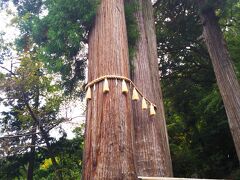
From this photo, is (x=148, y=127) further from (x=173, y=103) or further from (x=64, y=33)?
(x=173, y=103)

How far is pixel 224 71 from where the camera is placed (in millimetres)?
7062

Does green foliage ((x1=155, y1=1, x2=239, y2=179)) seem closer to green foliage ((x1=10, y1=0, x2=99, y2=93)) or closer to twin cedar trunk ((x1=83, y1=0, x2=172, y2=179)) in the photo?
twin cedar trunk ((x1=83, y1=0, x2=172, y2=179))

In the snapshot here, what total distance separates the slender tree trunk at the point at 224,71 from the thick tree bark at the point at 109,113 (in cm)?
433

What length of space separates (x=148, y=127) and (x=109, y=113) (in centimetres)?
95

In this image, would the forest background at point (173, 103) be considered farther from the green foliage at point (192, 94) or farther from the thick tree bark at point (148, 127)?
the thick tree bark at point (148, 127)

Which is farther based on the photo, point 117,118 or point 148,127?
point 148,127

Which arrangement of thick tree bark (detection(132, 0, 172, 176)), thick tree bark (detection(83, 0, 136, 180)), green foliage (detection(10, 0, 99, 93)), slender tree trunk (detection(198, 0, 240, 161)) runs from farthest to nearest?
1. slender tree trunk (detection(198, 0, 240, 161))
2. green foliage (detection(10, 0, 99, 93))
3. thick tree bark (detection(132, 0, 172, 176))
4. thick tree bark (detection(83, 0, 136, 180))

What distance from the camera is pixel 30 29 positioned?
4207 mm

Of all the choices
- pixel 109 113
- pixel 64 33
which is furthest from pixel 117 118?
pixel 64 33

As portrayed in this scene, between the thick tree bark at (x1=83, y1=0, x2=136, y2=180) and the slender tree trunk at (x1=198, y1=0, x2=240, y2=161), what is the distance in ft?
14.2

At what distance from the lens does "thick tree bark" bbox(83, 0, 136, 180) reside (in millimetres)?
2299

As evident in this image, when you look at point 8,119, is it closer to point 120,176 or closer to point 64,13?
point 64,13

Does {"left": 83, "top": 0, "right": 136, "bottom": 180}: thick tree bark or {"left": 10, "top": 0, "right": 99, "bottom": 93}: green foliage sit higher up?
{"left": 10, "top": 0, "right": 99, "bottom": 93}: green foliage

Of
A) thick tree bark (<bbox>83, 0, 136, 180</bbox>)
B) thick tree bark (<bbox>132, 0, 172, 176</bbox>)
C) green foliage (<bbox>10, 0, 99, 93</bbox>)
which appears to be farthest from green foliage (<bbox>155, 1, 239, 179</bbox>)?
thick tree bark (<bbox>83, 0, 136, 180</bbox>)
